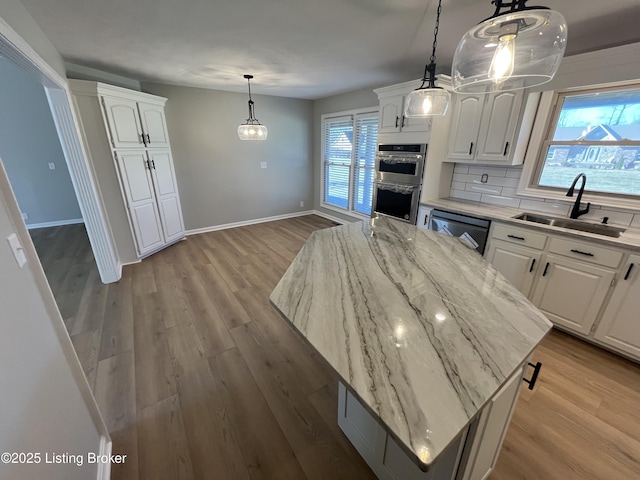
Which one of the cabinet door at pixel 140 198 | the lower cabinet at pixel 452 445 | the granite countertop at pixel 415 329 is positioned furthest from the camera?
the cabinet door at pixel 140 198

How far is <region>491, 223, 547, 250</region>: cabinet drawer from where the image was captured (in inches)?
89.0

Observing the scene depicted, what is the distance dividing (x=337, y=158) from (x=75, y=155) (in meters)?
3.83

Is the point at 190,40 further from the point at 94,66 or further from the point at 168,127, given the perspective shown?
the point at 168,127

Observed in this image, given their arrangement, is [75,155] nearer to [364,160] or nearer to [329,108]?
[364,160]

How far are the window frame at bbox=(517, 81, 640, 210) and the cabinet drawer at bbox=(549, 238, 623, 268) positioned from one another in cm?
60

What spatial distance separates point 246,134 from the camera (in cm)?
338

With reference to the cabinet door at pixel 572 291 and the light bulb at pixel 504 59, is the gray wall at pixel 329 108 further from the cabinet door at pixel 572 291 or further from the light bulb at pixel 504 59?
the light bulb at pixel 504 59

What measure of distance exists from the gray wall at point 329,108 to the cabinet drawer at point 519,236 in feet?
8.66

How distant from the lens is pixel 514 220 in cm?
238

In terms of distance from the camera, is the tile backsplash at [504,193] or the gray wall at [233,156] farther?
the gray wall at [233,156]

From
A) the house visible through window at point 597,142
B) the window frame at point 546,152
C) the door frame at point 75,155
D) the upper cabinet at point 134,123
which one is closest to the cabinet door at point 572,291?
the window frame at point 546,152

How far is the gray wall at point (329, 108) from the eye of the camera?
4176 mm

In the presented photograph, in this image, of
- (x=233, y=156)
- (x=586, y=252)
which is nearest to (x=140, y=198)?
(x=233, y=156)

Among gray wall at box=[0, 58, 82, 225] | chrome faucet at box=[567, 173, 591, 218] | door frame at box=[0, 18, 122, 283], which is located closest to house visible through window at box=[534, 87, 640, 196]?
chrome faucet at box=[567, 173, 591, 218]
